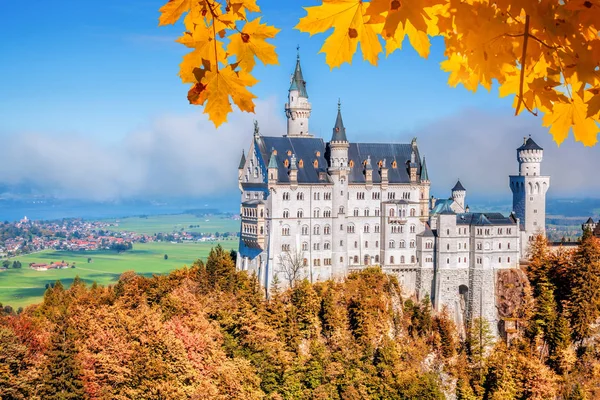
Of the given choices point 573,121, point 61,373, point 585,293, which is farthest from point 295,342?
point 573,121

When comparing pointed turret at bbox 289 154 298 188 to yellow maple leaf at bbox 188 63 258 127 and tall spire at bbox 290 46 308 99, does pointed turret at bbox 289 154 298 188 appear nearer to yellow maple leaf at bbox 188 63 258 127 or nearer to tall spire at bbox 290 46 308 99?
tall spire at bbox 290 46 308 99

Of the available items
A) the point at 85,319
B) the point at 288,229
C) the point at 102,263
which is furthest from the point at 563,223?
the point at 85,319

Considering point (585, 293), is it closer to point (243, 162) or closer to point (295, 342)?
point (295, 342)

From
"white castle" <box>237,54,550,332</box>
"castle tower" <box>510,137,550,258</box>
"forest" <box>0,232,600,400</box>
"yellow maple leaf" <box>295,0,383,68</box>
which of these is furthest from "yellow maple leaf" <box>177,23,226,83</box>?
"castle tower" <box>510,137,550,258</box>

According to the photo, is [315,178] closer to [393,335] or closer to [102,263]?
[393,335]

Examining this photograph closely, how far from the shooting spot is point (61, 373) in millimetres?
50906

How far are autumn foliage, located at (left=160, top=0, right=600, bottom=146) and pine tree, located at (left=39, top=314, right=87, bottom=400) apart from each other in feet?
159

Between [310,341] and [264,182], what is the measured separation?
15.5m

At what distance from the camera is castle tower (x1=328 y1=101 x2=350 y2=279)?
70.4 m

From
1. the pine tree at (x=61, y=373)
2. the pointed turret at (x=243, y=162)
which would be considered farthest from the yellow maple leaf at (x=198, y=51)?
the pointed turret at (x=243, y=162)

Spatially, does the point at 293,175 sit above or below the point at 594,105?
above

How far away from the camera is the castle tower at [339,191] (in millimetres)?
70375

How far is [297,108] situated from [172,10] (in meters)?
71.9

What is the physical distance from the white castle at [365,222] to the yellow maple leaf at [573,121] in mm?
61554
